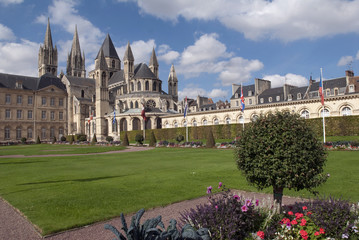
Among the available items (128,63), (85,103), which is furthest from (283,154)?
(85,103)

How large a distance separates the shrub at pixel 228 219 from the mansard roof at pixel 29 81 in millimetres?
71927

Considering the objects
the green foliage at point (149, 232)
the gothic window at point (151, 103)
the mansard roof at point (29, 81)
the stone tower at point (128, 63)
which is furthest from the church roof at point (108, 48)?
the green foliage at point (149, 232)

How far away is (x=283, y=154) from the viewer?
16.3 ft

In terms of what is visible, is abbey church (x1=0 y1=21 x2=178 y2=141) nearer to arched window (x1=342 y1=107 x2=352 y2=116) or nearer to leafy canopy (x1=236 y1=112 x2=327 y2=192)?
arched window (x1=342 y1=107 x2=352 y2=116)

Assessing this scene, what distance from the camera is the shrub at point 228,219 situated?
423 cm

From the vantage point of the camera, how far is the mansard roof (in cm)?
6431

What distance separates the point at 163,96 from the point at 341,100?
130ft

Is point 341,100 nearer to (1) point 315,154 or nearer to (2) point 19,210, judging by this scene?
(1) point 315,154

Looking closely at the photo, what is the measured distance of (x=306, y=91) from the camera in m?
49.5

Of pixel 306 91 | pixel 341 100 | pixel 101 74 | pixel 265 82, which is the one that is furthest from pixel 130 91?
pixel 341 100

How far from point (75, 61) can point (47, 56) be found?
30.3ft

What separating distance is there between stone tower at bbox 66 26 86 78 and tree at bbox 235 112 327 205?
95.2 m

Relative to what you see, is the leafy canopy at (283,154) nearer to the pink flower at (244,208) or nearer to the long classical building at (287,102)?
the pink flower at (244,208)

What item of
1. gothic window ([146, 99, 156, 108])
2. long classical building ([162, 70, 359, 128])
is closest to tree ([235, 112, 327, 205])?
long classical building ([162, 70, 359, 128])
